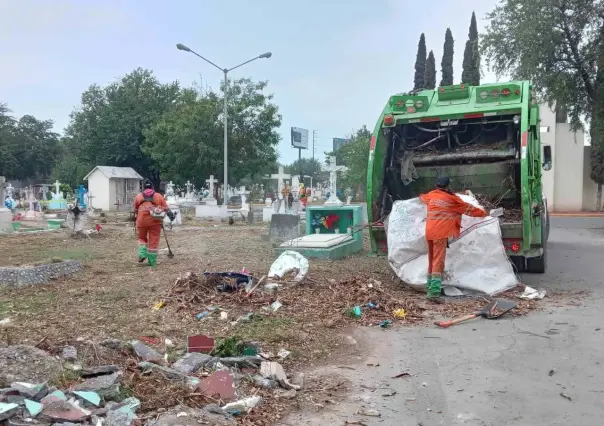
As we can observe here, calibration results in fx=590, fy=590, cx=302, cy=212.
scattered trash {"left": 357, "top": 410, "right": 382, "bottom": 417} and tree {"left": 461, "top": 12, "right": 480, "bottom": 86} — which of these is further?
tree {"left": 461, "top": 12, "right": 480, "bottom": 86}

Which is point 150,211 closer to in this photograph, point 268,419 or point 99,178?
point 268,419

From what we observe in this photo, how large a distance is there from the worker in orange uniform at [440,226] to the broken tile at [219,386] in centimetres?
358

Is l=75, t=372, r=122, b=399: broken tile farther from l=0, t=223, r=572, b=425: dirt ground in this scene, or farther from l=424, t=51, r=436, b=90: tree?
l=424, t=51, r=436, b=90: tree

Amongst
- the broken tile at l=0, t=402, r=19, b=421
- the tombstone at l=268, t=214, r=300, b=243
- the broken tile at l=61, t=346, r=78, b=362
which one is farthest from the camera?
the tombstone at l=268, t=214, r=300, b=243

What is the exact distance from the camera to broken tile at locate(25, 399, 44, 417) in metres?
3.10

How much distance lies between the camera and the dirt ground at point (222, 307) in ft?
16.8

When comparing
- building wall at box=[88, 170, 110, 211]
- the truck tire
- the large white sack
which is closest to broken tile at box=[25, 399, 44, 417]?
the large white sack

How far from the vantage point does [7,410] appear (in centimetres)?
304

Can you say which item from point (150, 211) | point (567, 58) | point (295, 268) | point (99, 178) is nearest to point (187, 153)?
point (99, 178)

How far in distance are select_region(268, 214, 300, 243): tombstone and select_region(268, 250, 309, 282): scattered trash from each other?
561 cm

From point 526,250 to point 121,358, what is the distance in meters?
5.34

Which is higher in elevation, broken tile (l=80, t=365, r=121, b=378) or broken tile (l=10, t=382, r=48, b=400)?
broken tile (l=10, t=382, r=48, b=400)

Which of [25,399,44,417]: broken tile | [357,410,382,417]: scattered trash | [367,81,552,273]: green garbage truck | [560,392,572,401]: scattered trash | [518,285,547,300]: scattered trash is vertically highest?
[367,81,552,273]: green garbage truck

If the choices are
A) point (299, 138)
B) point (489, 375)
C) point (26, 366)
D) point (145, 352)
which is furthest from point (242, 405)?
point (299, 138)
